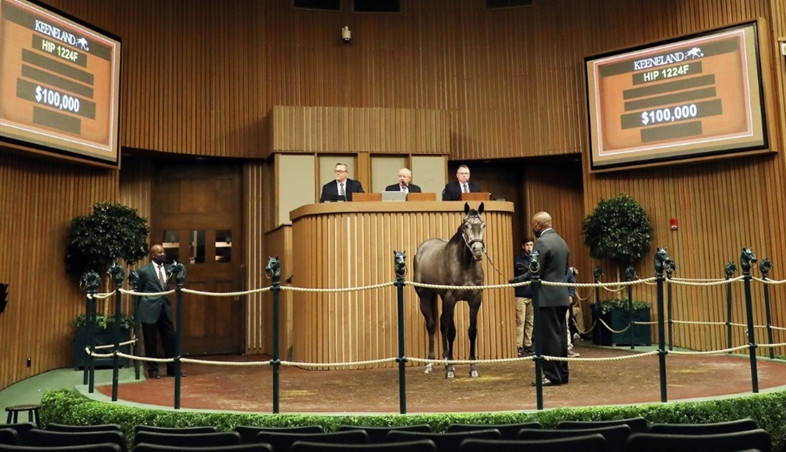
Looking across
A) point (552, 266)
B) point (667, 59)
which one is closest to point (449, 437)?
point (552, 266)

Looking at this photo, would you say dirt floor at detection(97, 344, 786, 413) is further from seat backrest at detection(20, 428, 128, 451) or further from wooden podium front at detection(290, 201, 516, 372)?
seat backrest at detection(20, 428, 128, 451)

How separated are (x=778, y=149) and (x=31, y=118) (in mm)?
11592

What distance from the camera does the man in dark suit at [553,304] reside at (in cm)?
645

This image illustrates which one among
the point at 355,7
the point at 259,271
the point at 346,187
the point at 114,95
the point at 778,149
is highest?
the point at 355,7

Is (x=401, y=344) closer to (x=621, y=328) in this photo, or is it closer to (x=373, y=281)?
(x=373, y=281)

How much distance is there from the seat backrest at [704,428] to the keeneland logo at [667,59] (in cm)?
970

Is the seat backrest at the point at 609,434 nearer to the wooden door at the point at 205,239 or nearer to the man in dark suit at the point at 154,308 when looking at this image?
the man in dark suit at the point at 154,308

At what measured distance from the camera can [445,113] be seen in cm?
1310

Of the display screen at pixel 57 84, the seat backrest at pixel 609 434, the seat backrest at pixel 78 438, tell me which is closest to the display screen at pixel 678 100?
the display screen at pixel 57 84

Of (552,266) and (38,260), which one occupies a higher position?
(38,260)

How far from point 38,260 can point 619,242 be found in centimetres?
967

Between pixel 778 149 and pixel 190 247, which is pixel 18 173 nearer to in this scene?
pixel 190 247

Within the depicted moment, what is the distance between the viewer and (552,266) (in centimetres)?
657

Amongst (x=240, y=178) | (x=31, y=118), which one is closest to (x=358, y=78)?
(x=240, y=178)
